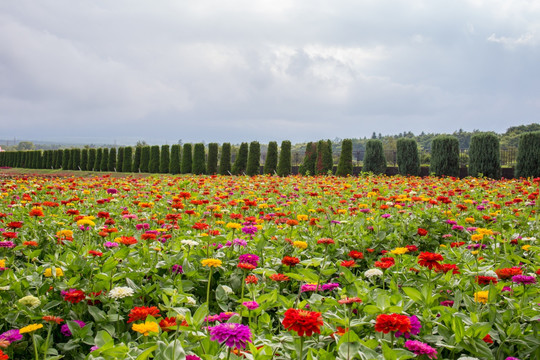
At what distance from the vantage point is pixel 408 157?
63.8 feet

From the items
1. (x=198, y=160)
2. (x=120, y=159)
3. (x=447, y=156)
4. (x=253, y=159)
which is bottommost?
(x=120, y=159)

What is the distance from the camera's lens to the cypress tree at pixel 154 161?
89.3ft

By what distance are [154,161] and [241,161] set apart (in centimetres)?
808

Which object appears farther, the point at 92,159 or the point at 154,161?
the point at 92,159

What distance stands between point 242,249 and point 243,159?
20298 mm

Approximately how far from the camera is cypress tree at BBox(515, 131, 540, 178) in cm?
1539

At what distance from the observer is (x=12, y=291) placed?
211 cm

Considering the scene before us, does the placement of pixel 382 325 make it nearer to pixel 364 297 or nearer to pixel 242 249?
pixel 364 297

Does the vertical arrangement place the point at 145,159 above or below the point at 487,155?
below

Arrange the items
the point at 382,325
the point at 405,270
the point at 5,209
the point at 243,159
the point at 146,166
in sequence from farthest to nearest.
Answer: the point at 146,166
the point at 243,159
the point at 5,209
the point at 405,270
the point at 382,325

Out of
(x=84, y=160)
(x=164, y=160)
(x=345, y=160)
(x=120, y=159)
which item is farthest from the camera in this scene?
(x=84, y=160)

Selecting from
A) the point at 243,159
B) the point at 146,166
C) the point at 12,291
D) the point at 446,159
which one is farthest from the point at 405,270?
the point at 146,166

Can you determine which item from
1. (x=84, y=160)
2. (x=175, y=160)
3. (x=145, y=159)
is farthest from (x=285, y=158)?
(x=84, y=160)

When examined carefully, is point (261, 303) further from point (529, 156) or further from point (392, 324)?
point (529, 156)
